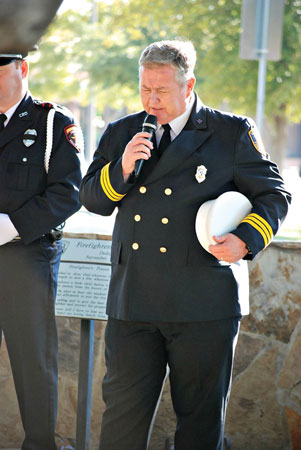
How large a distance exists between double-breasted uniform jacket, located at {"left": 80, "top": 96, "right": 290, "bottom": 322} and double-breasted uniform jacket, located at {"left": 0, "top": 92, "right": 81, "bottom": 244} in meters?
0.52

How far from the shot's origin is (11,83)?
3.28 metres

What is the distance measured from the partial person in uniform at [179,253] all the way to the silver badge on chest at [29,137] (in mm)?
660

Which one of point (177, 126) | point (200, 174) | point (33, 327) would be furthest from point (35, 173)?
point (200, 174)

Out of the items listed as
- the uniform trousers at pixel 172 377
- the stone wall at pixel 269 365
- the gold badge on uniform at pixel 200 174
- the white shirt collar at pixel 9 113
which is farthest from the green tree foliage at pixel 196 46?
the uniform trousers at pixel 172 377

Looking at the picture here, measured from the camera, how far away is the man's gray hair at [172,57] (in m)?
2.64

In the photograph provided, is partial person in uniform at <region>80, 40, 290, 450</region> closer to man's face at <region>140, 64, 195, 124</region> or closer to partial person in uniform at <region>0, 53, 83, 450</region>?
man's face at <region>140, 64, 195, 124</region>

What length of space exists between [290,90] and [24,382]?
11.8 metres

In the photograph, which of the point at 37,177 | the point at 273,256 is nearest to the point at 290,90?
the point at 273,256

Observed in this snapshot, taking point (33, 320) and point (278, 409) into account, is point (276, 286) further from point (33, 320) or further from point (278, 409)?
point (33, 320)

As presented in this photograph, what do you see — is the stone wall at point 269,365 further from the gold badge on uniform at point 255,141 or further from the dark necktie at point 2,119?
the dark necktie at point 2,119

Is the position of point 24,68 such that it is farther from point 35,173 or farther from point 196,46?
point 196,46

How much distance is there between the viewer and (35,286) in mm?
3320

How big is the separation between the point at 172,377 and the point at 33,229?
945 millimetres

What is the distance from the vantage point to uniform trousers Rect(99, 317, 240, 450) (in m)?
2.74
